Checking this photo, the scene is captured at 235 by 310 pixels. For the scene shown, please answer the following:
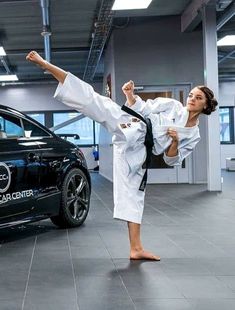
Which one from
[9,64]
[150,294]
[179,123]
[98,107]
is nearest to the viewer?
[150,294]

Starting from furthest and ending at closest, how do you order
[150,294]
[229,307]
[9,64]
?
[9,64]
[150,294]
[229,307]

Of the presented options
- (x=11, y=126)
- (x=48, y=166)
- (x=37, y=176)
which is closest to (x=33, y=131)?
(x=11, y=126)

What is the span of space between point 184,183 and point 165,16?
12.3 feet

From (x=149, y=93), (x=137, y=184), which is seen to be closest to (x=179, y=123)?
(x=137, y=184)

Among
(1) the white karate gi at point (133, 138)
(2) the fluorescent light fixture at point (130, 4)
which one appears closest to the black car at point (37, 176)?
(1) the white karate gi at point (133, 138)

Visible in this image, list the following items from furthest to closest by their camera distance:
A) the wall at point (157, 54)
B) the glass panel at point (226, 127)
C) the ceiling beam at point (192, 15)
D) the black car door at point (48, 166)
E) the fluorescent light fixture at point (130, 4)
A: 1. the glass panel at point (226, 127)
2. the wall at point (157, 54)
3. the ceiling beam at point (192, 15)
4. the fluorescent light fixture at point (130, 4)
5. the black car door at point (48, 166)

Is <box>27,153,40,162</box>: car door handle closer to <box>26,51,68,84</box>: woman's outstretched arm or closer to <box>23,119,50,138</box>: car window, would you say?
<box>23,119,50,138</box>: car window

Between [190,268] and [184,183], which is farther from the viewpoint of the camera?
[184,183]

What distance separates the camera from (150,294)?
8.86 feet

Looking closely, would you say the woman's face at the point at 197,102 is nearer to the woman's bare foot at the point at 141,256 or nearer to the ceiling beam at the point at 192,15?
the woman's bare foot at the point at 141,256

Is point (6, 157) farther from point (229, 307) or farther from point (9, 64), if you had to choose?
point (9, 64)

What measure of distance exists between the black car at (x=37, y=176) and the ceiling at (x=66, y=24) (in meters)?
3.61

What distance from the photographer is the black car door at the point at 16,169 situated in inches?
152

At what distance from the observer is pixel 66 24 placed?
9.55 metres
